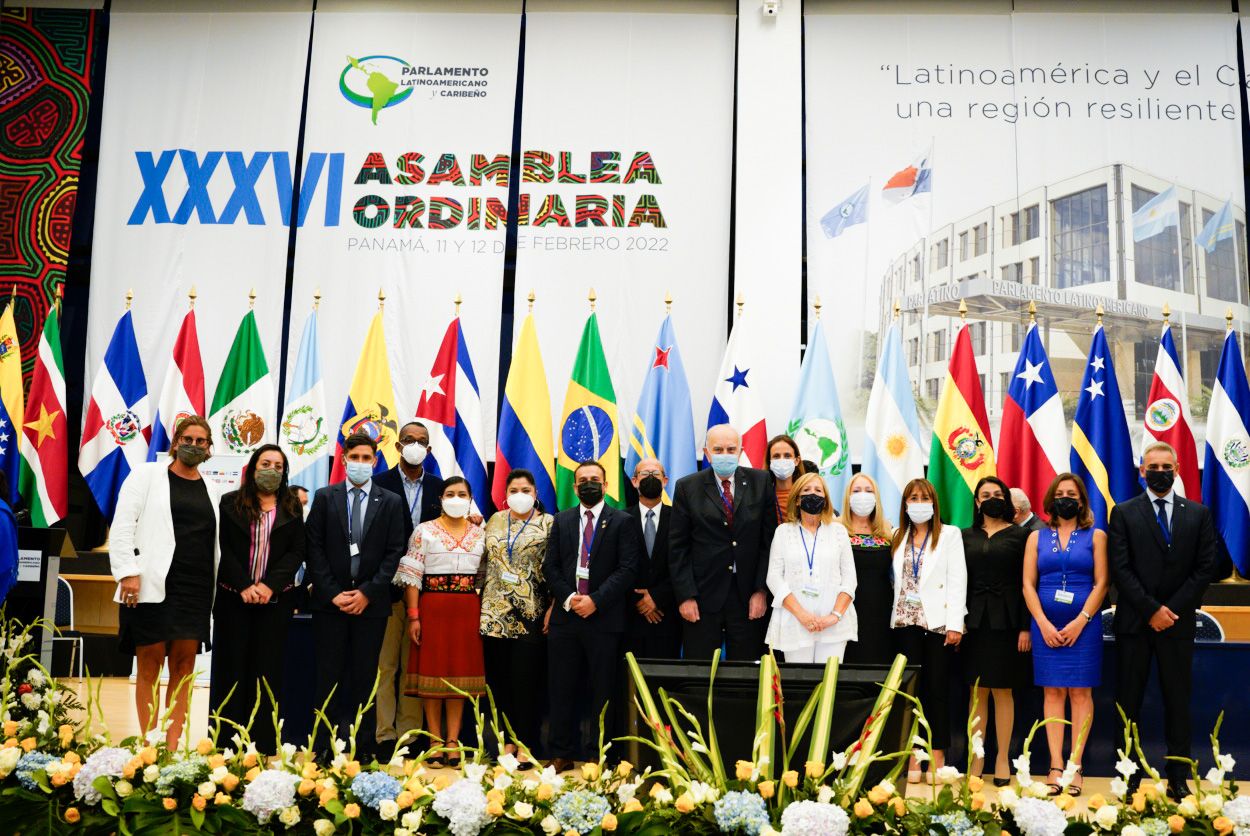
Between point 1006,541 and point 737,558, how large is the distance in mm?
1110

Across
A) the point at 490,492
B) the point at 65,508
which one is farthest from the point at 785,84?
the point at 65,508

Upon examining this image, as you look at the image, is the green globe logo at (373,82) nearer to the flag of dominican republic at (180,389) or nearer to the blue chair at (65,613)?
the flag of dominican republic at (180,389)

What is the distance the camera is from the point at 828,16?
314 inches

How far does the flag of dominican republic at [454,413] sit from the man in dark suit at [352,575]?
2.36 metres

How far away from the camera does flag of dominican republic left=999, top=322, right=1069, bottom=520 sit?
6.88 meters

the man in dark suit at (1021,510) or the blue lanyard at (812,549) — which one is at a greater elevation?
the man in dark suit at (1021,510)

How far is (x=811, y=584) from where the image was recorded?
14.7 ft

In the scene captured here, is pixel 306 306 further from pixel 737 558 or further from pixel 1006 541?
pixel 1006 541

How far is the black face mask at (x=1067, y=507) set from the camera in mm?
4566

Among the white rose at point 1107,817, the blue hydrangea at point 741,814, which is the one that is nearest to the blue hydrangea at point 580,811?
the blue hydrangea at point 741,814

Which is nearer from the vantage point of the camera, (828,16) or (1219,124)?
(1219,124)

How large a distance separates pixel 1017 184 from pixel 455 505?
15.1 feet

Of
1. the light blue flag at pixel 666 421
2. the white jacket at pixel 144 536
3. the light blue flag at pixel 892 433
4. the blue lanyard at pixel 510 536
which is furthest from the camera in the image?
the light blue flag at pixel 666 421

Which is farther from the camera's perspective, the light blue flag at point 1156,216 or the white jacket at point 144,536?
the light blue flag at point 1156,216
